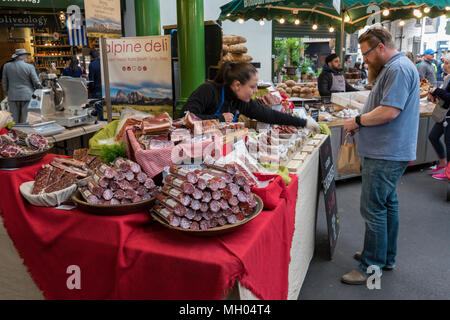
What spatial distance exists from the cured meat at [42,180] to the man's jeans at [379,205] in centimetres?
212

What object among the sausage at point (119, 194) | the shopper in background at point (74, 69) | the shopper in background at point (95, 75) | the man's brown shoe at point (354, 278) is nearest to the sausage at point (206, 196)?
the sausage at point (119, 194)

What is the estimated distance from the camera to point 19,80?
7590 mm

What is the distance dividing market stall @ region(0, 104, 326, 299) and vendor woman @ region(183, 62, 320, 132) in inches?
27.8

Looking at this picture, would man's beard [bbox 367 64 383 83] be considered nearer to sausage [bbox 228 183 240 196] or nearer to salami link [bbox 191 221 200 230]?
sausage [bbox 228 183 240 196]

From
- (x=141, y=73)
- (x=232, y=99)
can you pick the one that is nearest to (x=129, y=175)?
(x=232, y=99)

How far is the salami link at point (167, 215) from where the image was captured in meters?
1.54

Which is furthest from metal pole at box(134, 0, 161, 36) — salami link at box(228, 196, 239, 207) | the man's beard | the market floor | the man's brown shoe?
salami link at box(228, 196, 239, 207)

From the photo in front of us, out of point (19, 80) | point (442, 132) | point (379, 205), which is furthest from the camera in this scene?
point (19, 80)

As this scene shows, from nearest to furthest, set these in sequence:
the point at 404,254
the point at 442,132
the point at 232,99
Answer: the point at 232,99
the point at 404,254
the point at 442,132

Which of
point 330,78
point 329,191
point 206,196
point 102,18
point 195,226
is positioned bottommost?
point 329,191

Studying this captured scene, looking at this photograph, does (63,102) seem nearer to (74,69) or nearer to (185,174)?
(185,174)

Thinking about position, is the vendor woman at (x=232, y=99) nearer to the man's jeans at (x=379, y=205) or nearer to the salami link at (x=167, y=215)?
the man's jeans at (x=379, y=205)

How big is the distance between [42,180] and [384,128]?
2196mm

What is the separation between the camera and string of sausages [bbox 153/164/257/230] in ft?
5.09
